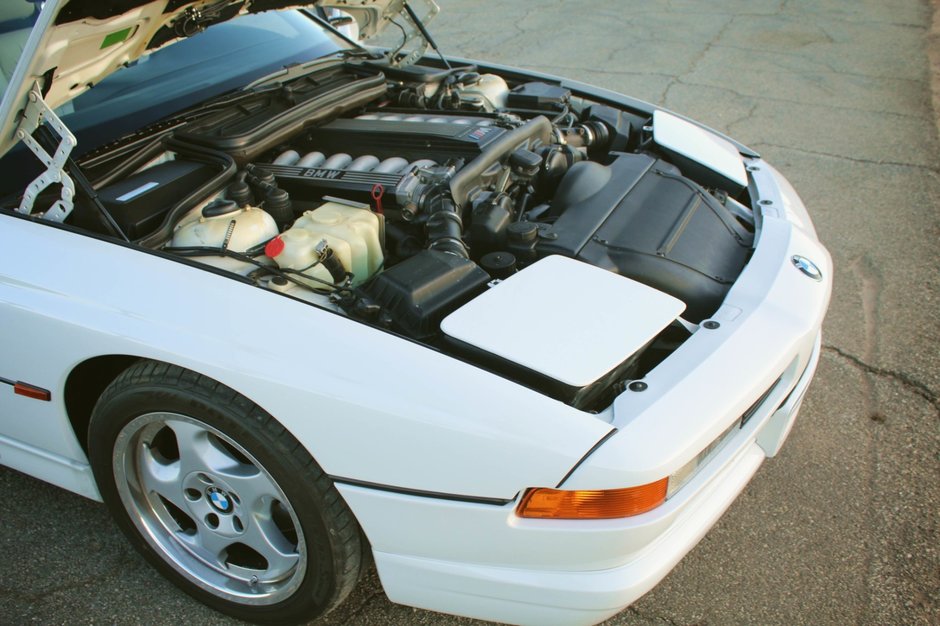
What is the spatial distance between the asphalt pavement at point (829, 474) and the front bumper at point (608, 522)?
17.1 inches

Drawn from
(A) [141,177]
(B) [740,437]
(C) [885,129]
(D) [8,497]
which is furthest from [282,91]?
(C) [885,129]

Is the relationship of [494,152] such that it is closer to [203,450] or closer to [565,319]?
[565,319]

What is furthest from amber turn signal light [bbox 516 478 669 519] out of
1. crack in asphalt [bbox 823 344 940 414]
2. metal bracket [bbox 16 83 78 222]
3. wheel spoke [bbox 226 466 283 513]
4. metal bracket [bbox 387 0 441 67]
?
metal bracket [bbox 387 0 441 67]

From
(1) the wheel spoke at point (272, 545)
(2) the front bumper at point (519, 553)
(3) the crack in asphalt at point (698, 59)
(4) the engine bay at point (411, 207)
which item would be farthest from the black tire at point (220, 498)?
(3) the crack in asphalt at point (698, 59)

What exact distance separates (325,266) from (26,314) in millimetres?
755

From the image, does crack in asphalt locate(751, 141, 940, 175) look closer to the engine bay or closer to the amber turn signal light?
the engine bay

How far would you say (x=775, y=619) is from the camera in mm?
2008

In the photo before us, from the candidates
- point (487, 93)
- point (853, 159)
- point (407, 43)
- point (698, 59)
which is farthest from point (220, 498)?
point (698, 59)

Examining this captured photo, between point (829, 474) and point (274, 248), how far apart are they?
1.95 m

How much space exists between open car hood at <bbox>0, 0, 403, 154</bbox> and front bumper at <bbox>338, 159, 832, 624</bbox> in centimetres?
131

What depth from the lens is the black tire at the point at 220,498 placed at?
5.50 feet

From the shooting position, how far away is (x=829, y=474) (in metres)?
2.51

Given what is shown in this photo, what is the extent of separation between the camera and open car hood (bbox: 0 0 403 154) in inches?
71.9

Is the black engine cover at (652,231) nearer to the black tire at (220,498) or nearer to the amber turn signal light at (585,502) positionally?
the amber turn signal light at (585,502)
